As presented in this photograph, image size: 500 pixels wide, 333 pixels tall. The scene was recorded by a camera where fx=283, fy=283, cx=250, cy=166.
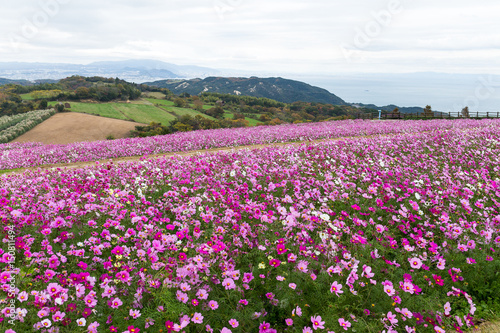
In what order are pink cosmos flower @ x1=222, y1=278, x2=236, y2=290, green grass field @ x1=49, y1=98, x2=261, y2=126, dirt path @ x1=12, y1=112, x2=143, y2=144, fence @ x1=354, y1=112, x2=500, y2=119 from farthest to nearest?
green grass field @ x1=49, y1=98, x2=261, y2=126 → dirt path @ x1=12, y1=112, x2=143, y2=144 → fence @ x1=354, y1=112, x2=500, y2=119 → pink cosmos flower @ x1=222, y1=278, x2=236, y2=290

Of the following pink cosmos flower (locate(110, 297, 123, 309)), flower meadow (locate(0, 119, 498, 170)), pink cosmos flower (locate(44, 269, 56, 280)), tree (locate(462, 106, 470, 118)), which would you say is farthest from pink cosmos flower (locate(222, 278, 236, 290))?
tree (locate(462, 106, 470, 118))

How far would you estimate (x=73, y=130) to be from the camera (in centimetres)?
4516

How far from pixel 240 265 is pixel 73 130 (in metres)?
50.2

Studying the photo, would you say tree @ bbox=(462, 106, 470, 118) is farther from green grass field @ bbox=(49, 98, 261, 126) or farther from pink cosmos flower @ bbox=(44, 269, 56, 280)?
pink cosmos flower @ bbox=(44, 269, 56, 280)

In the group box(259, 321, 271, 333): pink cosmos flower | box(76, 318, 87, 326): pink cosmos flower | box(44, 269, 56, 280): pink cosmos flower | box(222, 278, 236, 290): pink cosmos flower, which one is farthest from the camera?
box(44, 269, 56, 280): pink cosmos flower

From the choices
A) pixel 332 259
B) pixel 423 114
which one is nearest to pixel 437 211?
pixel 332 259

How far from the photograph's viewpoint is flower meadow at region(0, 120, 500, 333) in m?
3.16

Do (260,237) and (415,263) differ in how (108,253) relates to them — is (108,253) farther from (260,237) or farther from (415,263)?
(415,263)

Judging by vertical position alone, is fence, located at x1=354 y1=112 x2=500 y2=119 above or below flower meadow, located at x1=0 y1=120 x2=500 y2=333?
above

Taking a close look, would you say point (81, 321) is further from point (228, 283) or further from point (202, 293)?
point (228, 283)

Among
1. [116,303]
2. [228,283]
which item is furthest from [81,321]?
[228,283]

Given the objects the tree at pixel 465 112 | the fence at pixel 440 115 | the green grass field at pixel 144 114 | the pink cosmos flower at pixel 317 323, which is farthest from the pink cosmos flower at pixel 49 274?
the green grass field at pixel 144 114

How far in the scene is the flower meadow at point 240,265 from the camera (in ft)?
10.4

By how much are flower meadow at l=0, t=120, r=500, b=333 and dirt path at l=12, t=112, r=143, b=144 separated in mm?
40773
